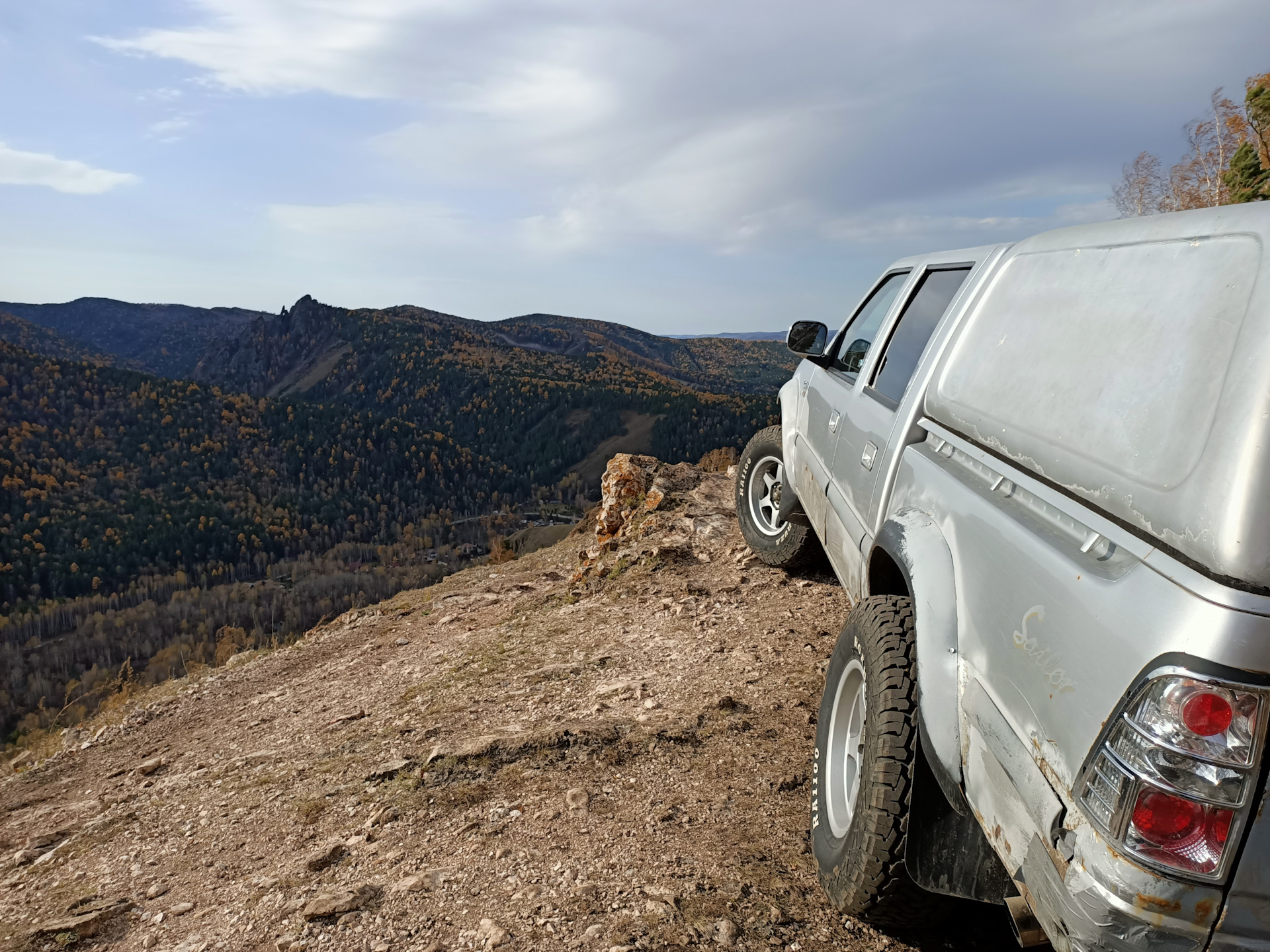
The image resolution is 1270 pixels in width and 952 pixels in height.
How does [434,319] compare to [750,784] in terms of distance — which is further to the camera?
[434,319]

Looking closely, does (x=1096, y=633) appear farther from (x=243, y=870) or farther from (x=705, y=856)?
(x=243, y=870)

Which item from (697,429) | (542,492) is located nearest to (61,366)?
(542,492)

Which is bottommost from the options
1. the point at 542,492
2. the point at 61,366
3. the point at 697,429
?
the point at 542,492

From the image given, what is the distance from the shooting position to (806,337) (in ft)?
15.0

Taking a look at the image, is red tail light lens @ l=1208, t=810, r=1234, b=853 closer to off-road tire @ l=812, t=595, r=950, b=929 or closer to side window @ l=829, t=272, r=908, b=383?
off-road tire @ l=812, t=595, r=950, b=929

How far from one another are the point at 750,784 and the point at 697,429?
99.3 metres

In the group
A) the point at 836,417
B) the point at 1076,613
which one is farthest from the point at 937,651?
the point at 836,417

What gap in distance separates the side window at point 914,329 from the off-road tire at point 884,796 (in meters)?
1.02

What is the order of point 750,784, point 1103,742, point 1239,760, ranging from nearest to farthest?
point 1239,760 < point 1103,742 < point 750,784

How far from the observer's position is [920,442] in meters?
2.59

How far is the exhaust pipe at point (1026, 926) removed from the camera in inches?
62.4

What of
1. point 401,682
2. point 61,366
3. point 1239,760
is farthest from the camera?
point 61,366

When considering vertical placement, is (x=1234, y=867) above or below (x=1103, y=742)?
below

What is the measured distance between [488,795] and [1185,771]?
2.90 meters
